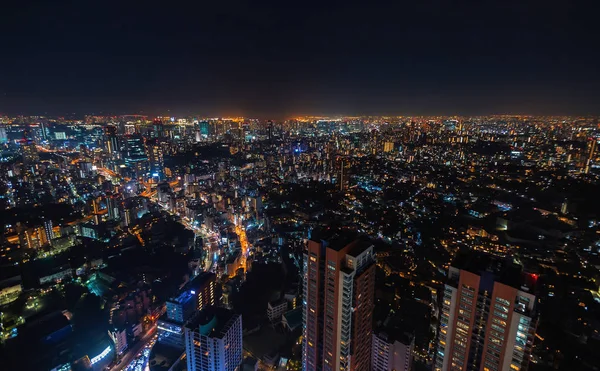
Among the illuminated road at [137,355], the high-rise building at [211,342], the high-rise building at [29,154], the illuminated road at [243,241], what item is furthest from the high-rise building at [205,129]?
the high-rise building at [211,342]

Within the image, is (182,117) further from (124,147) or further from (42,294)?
(42,294)

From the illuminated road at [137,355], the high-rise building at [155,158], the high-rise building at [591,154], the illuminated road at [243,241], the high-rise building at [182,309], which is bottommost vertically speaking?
the illuminated road at [137,355]

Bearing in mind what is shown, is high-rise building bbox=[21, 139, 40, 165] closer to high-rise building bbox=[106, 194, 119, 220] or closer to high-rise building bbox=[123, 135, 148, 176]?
high-rise building bbox=[123, 135, 148, 176]

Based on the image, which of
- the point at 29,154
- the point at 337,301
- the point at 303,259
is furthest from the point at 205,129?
the point at 337,301

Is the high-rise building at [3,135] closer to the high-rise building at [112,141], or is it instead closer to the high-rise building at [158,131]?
the high-rise building at [112,141]

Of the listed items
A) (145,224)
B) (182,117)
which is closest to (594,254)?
(145,224)

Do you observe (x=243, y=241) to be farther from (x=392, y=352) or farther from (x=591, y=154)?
(x=591, y=154)
